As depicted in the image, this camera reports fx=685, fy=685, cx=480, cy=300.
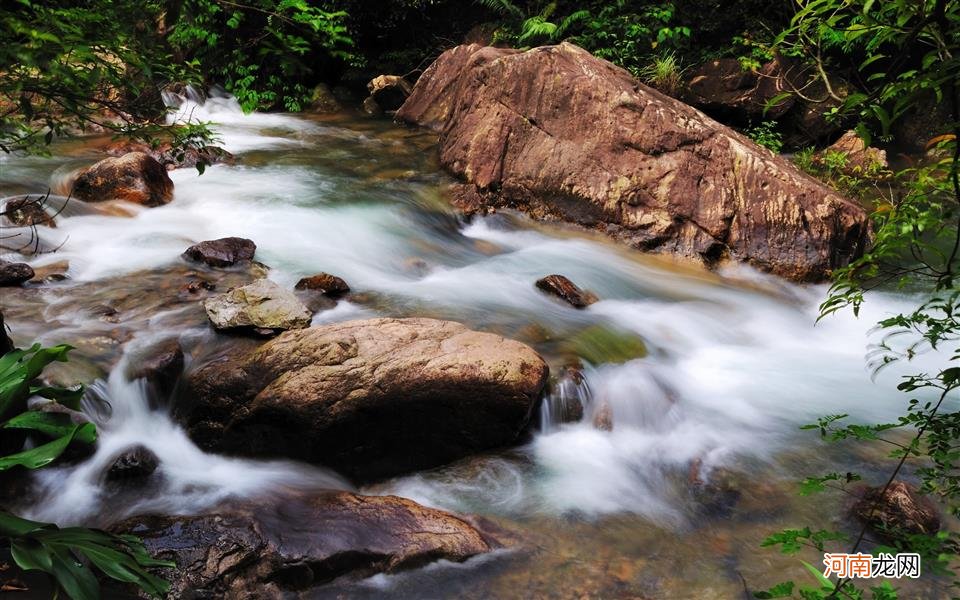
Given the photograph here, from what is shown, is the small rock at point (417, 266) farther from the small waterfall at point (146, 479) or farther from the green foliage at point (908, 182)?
the green foliage at point (908, 182)

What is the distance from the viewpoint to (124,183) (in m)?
7.63

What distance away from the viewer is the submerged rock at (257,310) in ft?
16.5

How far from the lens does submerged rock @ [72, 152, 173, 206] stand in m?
7.53

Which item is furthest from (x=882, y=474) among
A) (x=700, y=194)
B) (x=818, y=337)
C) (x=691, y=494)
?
(x=700, y=194)

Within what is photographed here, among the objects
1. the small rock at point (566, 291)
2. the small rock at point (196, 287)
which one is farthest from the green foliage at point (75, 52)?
the small rock at point (566, 291)

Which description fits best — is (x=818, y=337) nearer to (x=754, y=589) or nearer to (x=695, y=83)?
(x=754, y=589)

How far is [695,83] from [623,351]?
8376mm

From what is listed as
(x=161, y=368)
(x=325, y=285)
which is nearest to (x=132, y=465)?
(x=161, y=368)

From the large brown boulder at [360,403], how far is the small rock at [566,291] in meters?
2.19

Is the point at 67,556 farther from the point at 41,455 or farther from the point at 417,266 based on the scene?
the point at 417,266

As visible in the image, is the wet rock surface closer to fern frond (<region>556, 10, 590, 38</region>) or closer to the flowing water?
fern frond (<region>556, 10, 590, 38</region>)

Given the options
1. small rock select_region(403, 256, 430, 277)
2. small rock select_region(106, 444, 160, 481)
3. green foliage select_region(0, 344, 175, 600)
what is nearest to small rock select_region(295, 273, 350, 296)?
small rock select_region(403, 256, 430, 277)

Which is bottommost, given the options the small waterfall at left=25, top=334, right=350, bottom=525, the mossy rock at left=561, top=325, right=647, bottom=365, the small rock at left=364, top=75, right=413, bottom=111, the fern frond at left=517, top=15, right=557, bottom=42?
the small waterfall at left=25, top=334, right=350, bottom=525

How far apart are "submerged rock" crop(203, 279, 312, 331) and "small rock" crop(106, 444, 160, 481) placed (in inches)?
45.7
